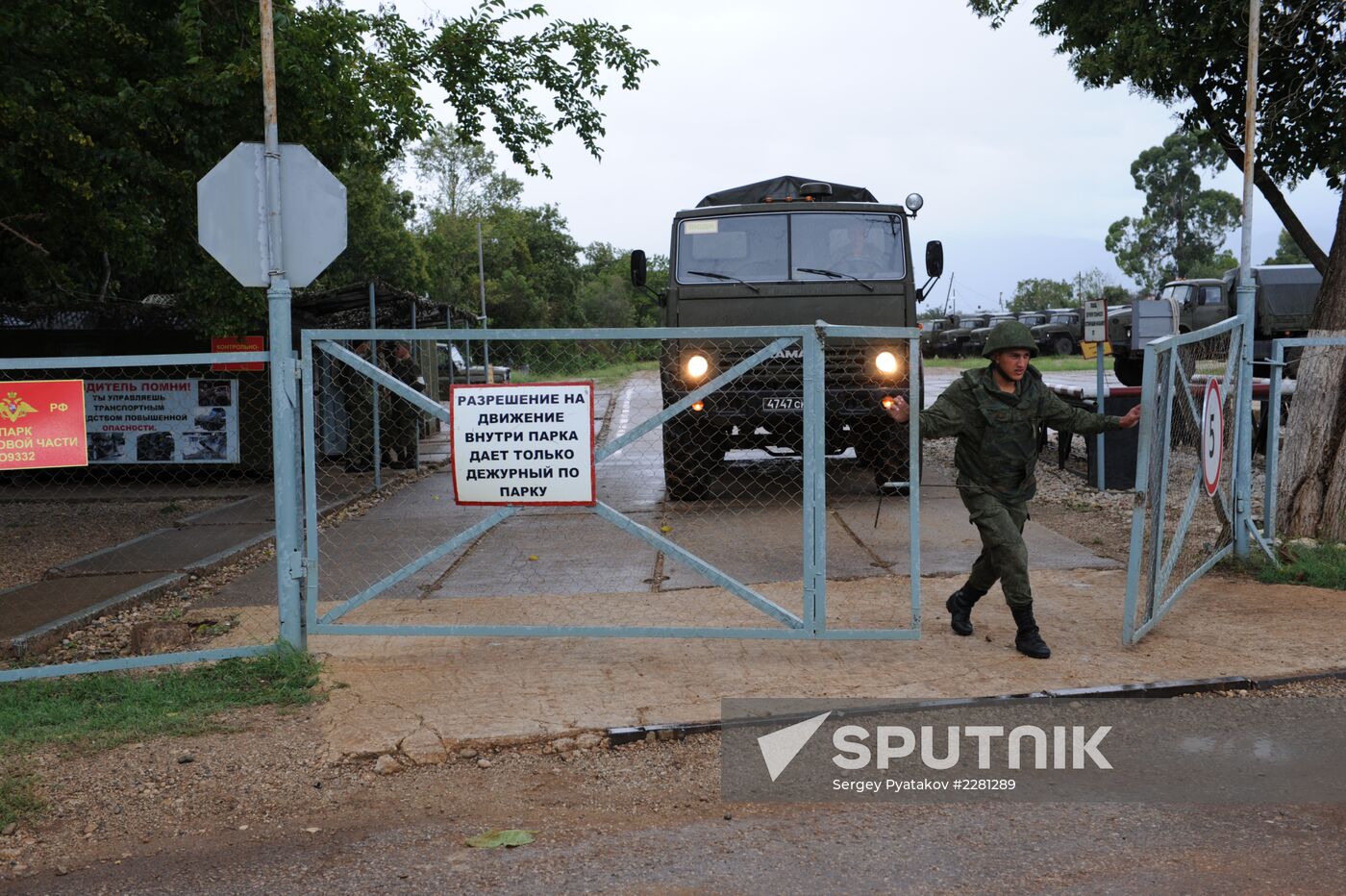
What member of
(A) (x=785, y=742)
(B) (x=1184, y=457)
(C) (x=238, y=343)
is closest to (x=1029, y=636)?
(A) (x=785, y=742)

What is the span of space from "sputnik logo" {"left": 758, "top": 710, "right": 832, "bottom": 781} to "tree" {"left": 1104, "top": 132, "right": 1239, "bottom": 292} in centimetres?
6718

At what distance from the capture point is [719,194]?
1172 centimetres

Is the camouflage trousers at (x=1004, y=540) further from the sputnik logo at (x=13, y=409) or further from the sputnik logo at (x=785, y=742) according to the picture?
the sputnik logo at (x=13, y=409)

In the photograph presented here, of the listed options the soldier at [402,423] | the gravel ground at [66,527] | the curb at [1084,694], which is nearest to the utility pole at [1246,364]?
the curb at [1084,694]

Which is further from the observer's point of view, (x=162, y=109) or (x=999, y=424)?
(x=162, y=109)

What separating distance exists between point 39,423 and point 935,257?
24.6ft

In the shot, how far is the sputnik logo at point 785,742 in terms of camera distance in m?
4.41

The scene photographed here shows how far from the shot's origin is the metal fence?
19.7ft

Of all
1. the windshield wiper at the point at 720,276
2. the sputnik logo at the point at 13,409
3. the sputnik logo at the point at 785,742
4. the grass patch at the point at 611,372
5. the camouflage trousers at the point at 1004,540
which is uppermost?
the windshield wiper at the point at 720,276

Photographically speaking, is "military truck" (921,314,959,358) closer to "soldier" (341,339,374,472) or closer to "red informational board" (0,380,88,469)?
"soldier" (341,339,374,472)

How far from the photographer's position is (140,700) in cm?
516

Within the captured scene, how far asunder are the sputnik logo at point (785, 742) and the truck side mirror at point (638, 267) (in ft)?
20.8

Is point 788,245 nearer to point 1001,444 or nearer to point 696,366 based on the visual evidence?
point 696,366

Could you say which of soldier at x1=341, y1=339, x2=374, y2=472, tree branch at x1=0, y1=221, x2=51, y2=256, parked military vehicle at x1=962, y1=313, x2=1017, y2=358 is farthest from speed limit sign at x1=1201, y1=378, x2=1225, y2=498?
parked military vehicle at x1=962, y1=313, x2=1017, y2=358
